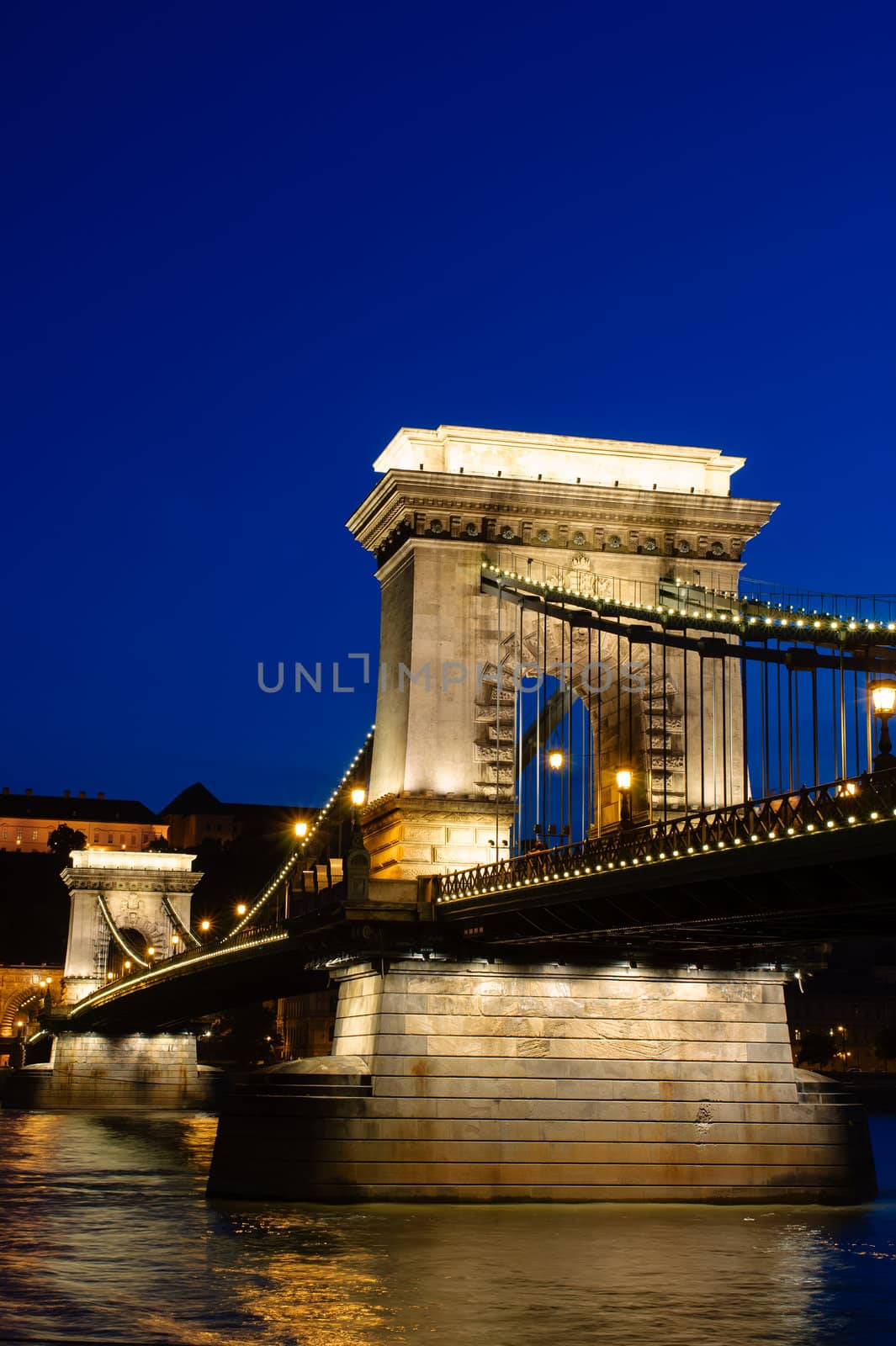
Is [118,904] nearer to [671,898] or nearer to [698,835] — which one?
[671,898]

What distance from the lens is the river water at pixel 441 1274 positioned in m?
23.5

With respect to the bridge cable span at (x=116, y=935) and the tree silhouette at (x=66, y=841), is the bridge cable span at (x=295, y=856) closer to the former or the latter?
the bridge cable span at (x=116, y=935)

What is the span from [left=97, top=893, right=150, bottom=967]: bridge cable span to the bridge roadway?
2248 inches

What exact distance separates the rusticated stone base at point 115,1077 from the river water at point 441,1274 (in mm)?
57700

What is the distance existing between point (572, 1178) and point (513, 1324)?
14.1 m

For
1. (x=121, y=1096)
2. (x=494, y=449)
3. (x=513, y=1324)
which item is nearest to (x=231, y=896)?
(x=121, y=1096)

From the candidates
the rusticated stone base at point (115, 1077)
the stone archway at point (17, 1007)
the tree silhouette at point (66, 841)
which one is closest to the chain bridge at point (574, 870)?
the rusticated stone base at point (115, 1077)

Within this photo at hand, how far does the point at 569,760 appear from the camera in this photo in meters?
39.9

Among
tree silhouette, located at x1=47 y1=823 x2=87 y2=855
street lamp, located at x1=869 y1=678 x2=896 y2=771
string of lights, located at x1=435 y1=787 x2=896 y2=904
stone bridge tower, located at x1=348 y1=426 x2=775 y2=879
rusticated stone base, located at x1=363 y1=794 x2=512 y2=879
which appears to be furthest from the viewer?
tree silhouette, located at x1=47 y1=823 x2=87 y2=855

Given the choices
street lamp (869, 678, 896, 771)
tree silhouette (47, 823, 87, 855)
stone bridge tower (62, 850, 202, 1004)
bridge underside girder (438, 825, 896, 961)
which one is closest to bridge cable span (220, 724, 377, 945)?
bridge underside girder (438, 825, 896, 961)

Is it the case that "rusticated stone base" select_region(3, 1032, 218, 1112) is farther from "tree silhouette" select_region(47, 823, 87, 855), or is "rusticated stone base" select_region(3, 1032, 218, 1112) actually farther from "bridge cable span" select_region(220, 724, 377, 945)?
"tree silhouette" select_region(47, 823, 87, 855)

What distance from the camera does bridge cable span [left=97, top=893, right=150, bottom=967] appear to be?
105 meters

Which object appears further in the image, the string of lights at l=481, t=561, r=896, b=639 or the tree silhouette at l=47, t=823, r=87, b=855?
the tree silhouette at l=47, t=823, r=87, b=855

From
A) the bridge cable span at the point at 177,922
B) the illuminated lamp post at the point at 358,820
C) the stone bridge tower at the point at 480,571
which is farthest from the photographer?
the bridge cable span at the point at 177,922
